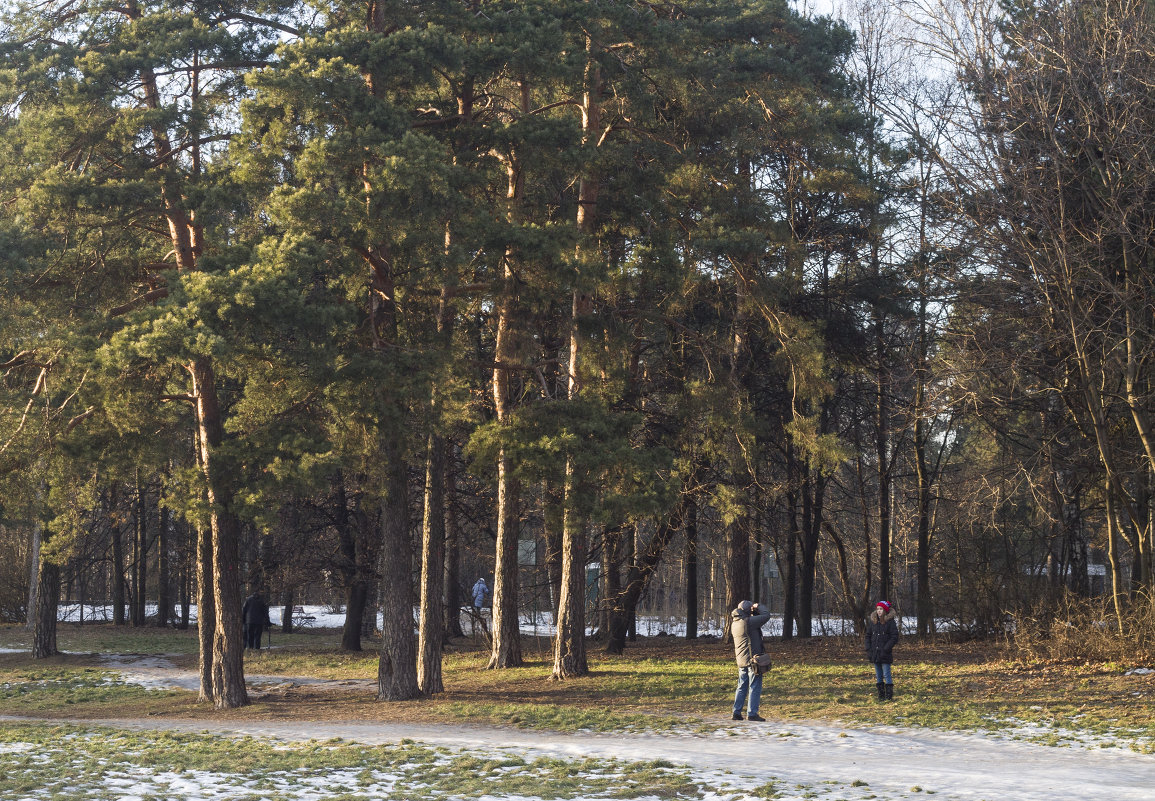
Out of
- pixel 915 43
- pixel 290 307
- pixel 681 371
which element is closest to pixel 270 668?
pixel 681 371

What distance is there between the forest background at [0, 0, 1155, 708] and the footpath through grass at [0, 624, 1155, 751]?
1.02 m

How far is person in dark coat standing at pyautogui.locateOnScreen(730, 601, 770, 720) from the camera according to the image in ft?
43.3

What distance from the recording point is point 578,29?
16.0 meters

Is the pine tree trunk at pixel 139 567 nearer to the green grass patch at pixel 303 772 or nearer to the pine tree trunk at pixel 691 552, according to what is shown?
→ the pine tree trunk at pixel 691 552

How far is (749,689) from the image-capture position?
13.5m

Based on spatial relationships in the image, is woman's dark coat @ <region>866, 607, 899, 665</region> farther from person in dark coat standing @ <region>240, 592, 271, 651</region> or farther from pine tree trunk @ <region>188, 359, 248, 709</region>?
person in dark coat standing @ <region>240, 592, 271, 651</region>

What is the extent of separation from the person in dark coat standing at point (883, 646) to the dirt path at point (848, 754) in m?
1.99

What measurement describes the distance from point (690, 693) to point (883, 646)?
3016 mm

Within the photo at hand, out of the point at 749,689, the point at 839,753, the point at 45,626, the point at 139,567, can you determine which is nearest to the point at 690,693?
the point at 749,689

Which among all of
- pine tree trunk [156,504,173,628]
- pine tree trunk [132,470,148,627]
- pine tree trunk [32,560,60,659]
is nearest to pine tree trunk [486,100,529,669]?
pine tree trunk [32,560,60,659]

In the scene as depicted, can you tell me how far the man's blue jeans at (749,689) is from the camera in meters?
13.3

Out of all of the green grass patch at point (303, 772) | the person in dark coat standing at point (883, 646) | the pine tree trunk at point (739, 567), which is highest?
the pine tree trunk at point (739, 567)

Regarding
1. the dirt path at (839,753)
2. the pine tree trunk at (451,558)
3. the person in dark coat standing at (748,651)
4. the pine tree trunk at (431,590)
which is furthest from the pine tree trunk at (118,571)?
the person in dark coat standing at (748,651)

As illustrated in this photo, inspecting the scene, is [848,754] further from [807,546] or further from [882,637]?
[807,546]
